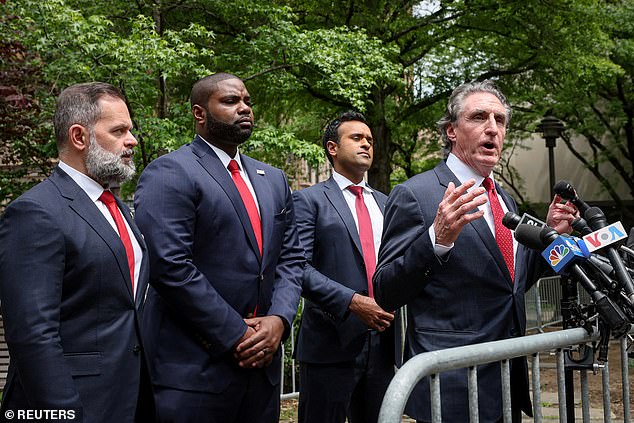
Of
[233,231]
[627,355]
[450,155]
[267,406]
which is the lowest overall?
[267,406]

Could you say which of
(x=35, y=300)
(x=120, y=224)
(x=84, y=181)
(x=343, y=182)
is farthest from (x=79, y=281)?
(x=343, y=182)

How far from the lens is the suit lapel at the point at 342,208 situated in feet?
17.1

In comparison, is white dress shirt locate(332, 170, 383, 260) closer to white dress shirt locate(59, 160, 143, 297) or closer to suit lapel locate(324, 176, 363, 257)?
suit lapel locate(324, 176, 363, 257)

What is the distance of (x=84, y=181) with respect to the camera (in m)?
3.28

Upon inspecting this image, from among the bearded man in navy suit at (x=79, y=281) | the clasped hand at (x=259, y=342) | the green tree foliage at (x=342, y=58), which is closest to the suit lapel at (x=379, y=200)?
the clasped hand at (x=259, y=342)

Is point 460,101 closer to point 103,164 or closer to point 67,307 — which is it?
point 103,164

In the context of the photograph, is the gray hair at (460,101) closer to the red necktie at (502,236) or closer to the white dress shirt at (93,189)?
the red necktie at (502,236)

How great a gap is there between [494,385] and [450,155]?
42.7 inches

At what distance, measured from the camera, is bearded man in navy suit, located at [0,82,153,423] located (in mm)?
2863

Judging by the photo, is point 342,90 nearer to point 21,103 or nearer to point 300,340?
point 21,103

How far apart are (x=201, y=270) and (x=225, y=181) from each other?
0.46m

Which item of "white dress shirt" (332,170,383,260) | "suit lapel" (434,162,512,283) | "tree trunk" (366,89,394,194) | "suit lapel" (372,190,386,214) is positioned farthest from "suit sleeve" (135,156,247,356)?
"tree trunk" (366,89,394,194)

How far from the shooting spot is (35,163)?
12.3m

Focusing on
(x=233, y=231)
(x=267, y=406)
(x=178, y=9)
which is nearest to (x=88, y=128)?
(x=233, y=231)
